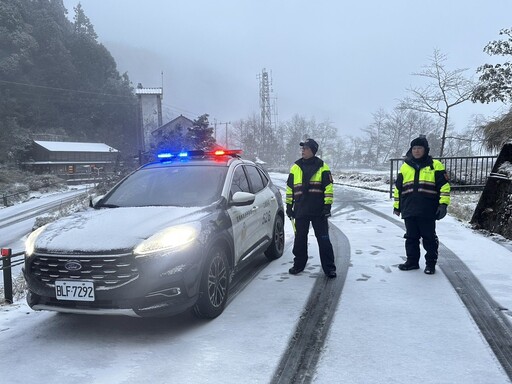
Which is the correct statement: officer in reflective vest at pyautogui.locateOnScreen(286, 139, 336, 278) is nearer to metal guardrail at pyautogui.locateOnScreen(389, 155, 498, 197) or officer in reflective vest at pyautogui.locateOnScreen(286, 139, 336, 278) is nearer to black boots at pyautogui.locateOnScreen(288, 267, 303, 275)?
black boots at pyautogui.locateOnScreen(288, 267, 303, 275)

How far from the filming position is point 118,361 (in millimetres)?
3279

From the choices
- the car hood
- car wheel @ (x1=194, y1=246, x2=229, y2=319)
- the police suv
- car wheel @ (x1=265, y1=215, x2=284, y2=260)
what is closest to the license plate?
the police suv

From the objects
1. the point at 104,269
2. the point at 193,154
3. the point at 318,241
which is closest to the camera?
the point at 104,269

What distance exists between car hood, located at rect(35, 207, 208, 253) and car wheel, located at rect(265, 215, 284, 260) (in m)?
2.35

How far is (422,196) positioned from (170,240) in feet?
10.9

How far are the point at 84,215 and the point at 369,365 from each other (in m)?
3.13

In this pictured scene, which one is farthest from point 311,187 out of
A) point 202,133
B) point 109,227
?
point 202,133

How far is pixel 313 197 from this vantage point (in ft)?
17.4

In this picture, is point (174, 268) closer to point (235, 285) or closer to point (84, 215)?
point (84, 215)

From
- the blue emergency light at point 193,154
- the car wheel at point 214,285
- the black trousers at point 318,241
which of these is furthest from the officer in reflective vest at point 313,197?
the car wheel at point 214,285

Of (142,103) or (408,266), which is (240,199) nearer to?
(408,266)

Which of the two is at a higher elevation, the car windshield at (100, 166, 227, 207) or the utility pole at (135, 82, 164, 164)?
the utility pole at (135, 82, 164, 164)

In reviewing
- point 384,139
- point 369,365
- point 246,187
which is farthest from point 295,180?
point 384,139

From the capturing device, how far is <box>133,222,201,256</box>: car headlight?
347 centimetres
